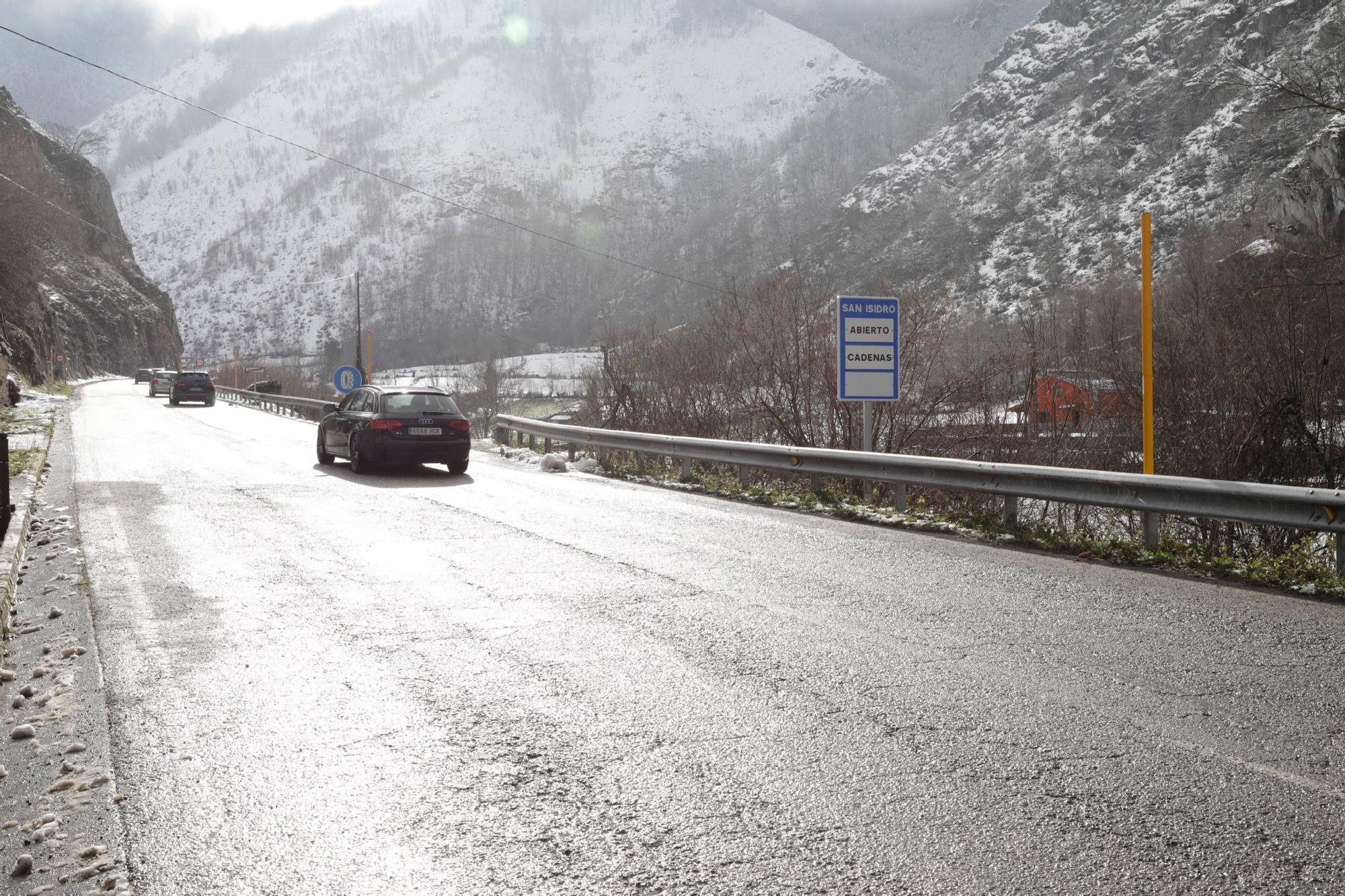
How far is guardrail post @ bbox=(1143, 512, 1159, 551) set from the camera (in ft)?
29.5

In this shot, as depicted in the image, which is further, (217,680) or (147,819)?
(217,680)

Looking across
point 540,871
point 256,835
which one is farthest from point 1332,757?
point 256,835

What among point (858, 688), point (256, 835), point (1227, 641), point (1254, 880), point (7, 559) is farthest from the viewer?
point (7, 559)

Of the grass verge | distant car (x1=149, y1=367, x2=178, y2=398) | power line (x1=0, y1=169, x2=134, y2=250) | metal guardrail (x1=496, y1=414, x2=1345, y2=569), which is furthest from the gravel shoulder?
distant car (x1=149, y1=367, x2=178, y2=398)

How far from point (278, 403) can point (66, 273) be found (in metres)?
61.9

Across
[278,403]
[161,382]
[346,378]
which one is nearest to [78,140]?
[161,382]

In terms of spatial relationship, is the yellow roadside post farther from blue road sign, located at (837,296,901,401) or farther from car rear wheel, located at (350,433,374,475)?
car rear wheel, located at (350,433,374,475)

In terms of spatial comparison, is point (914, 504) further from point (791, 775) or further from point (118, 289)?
point (118, 289)

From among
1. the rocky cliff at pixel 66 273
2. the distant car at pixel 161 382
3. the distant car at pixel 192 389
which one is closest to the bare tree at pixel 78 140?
the rocky cliff at pixel 66 273

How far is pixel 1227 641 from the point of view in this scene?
596 cm

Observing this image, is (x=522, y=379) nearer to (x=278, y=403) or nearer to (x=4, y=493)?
(x=278, y=403)

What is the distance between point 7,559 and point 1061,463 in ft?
42.1

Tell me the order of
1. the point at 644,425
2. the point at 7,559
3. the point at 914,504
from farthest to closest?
the point at 644,425 → the point at 914,504 → the point at 7,559

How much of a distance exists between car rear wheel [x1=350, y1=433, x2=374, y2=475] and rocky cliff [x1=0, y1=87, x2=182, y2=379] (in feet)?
135
